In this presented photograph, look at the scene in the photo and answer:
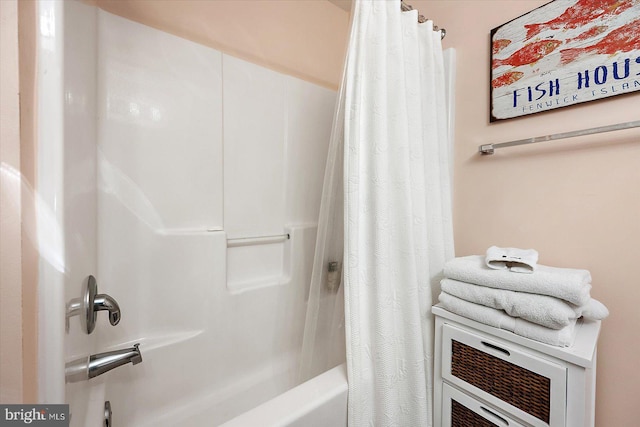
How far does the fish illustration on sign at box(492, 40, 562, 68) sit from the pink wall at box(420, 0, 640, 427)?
0.35 ft

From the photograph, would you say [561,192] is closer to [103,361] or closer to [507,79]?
[507,79]

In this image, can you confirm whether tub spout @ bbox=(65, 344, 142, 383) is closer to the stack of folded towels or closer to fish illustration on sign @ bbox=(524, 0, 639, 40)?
the stack of folded towels

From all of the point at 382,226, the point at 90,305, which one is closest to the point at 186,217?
the point at 90,305

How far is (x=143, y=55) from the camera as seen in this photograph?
980 mm

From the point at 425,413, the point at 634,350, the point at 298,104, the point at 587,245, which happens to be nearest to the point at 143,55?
the point at 298,104

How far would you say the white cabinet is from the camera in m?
0.62

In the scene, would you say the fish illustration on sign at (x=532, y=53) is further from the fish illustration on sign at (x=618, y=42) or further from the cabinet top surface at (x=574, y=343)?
the cabinet top surface at (x=574, y=343)

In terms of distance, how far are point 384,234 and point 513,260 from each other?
0.38m

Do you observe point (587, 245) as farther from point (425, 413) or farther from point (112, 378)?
point (112, 378)

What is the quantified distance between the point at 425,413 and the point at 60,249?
1.07m

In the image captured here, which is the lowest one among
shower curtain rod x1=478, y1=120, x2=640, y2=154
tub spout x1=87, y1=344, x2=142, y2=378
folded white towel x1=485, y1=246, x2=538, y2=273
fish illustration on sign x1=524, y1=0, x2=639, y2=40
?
tub spout x1=87, y1=344, x2=142, y2=378

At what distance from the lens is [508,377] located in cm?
72

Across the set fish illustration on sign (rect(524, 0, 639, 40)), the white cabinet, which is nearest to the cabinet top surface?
the white cabinet

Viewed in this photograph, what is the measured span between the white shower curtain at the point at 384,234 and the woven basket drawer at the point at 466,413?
0.06m
